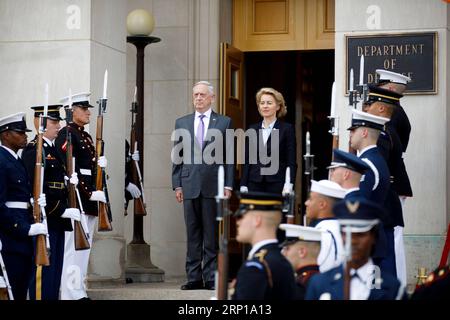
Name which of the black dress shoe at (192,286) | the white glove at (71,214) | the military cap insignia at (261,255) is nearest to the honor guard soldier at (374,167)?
the black dress shoe at (192,286)

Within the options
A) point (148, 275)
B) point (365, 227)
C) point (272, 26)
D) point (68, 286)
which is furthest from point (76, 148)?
point (365, 227)

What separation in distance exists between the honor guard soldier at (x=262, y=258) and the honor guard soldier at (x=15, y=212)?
12.6 ft

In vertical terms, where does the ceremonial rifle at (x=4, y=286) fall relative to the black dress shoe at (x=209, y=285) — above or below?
above

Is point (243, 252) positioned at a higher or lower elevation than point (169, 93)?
lower

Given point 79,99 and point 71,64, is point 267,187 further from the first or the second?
point 71,64

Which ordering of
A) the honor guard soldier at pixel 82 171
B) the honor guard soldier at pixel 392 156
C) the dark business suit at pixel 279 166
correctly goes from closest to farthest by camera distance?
1. the honor guard soldier at pixel 392 156
2. the honor guard soldier at pixel 82 171
3. the dark business suit at pixel 279 166

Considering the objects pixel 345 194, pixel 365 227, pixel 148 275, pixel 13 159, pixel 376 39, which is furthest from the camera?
pixel 148 275

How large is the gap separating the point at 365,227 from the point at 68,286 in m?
5.78

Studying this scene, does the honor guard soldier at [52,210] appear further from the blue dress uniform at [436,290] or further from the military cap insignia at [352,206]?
the blue dress uniform at [436,290]

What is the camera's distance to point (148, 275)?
577 inches

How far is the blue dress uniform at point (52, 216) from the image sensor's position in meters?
12.2

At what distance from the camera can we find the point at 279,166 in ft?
43.1

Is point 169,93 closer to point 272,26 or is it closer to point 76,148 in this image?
point 272,26

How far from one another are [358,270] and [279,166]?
5.65m
